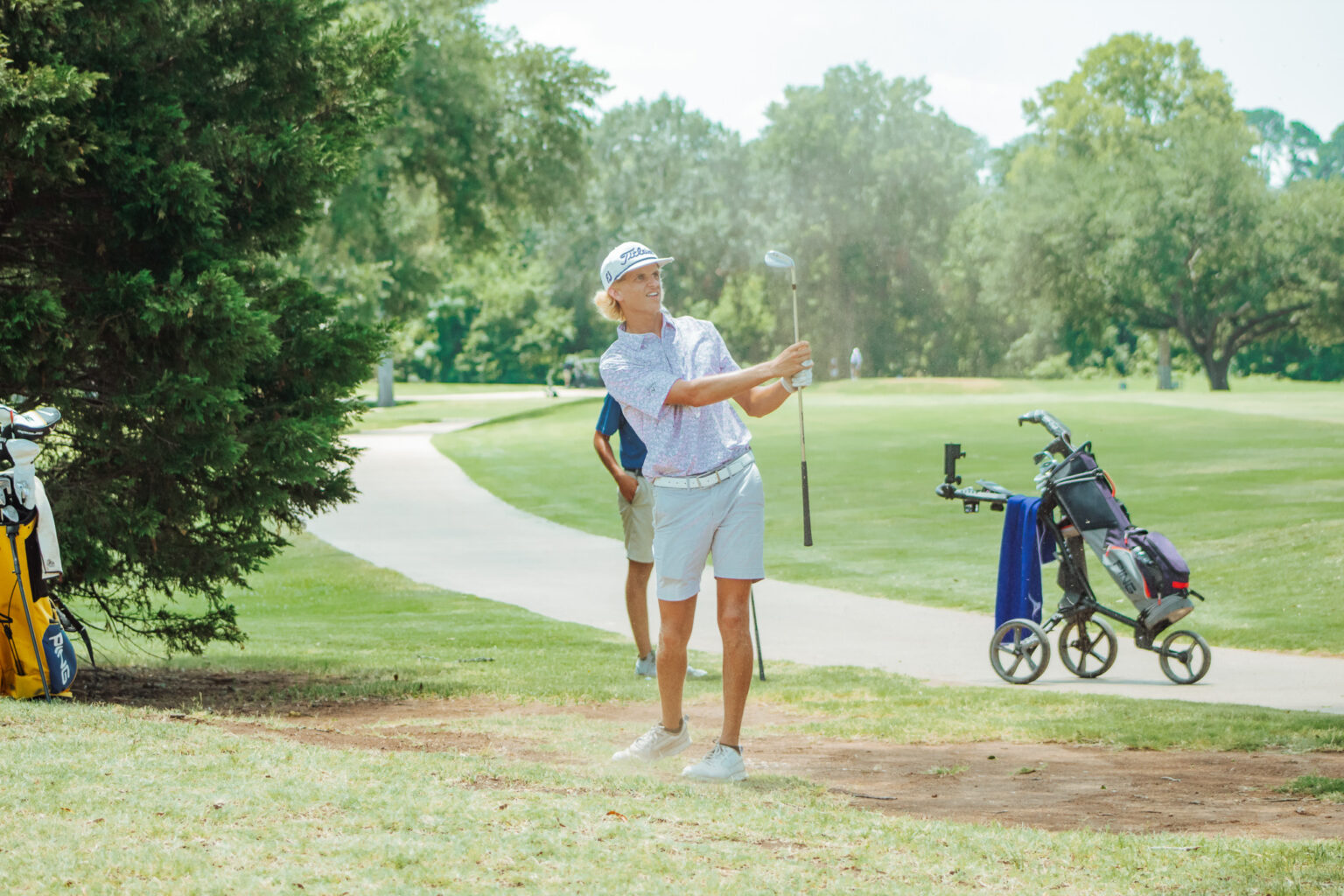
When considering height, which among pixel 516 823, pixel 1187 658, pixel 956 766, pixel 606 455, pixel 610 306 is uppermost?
pixel 610 306

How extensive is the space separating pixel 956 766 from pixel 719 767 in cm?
133

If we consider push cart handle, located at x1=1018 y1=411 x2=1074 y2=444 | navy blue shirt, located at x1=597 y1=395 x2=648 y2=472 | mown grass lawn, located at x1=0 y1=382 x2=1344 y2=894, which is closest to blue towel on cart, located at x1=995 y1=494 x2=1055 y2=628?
push cart handle, located at x1=1018 y1=411 x2=1074 y2=444

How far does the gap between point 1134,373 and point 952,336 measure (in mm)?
12704

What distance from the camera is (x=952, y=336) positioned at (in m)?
87.5

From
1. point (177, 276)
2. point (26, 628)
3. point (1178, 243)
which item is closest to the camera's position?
Result: point (26, 628)

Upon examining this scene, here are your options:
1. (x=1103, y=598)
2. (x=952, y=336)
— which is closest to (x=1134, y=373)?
(x=952, y=336)

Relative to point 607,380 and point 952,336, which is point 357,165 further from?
point 952,336

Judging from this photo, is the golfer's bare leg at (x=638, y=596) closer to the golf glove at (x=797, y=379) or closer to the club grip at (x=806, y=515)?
the club grip at (x=806, y=515)

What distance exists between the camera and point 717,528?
5605 mm

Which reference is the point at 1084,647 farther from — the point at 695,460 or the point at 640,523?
the point at 695,460

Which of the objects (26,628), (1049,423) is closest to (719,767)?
(26,628)

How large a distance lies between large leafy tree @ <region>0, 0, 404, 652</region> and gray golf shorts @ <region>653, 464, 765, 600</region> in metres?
2.82

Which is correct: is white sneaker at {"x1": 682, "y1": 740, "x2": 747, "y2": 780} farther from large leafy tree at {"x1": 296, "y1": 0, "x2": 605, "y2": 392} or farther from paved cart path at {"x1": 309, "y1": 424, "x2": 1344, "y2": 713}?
large leafy tree at {"x1": 296, "y1": 0, "x2": 605, "y2": 392}

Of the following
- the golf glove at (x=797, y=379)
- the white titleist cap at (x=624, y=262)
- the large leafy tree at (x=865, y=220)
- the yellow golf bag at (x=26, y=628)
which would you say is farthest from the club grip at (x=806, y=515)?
the large leafy tree at (x=865, y=220)
